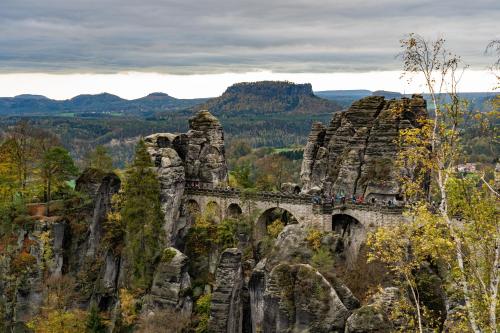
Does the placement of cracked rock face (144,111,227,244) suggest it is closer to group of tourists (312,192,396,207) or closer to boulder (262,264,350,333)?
group of tourists (312,192,396,207)

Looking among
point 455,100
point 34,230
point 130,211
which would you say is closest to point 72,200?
point 34,230

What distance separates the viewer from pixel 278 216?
200 ft

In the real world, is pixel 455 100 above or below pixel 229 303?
above

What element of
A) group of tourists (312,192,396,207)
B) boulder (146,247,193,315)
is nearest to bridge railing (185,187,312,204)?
group of tourists (312,192,396,207)

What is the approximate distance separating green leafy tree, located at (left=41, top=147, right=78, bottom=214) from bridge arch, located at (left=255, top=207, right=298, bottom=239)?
24.0m

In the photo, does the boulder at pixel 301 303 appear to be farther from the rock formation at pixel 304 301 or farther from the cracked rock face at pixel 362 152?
the cracked rock face at pixel 362 152

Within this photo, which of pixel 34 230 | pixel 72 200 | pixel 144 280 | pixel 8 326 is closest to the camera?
pixel 144 280

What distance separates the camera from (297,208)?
55.2 m

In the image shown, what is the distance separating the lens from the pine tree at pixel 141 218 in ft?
171

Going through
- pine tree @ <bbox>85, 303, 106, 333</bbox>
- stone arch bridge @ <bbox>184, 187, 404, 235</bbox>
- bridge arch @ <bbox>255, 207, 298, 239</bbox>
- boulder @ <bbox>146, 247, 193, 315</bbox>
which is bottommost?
pine tree @ <bbox>85, 303, 106, 333</bbox>

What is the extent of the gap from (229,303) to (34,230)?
26.8m

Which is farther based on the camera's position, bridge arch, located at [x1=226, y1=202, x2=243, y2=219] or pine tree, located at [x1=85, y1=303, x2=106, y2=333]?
bridge arch, located at [x1=226, y1=202, x2=243, y2=219]

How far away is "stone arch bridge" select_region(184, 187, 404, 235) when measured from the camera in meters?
50.6

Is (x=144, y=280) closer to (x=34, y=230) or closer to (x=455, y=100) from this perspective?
(x=34, y=230)
